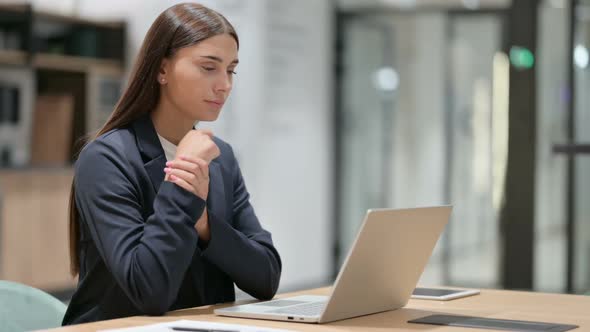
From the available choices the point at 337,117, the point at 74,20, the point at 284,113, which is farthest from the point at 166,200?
the point at 337,117

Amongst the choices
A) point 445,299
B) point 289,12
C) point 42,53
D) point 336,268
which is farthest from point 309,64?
point 445,299

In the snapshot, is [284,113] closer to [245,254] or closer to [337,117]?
[337,117]

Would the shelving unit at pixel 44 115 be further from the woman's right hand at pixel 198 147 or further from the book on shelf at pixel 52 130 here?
the woman's right hand at pixel 198 147

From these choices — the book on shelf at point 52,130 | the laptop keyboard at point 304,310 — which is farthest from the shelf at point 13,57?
the laptop keyboard at point 304,310

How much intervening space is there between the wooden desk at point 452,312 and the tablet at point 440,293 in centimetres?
2

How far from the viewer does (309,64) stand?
336 inches

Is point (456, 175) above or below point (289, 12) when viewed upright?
below

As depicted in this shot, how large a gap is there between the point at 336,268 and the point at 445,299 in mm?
6715

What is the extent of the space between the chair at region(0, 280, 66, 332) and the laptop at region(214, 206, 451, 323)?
41cm

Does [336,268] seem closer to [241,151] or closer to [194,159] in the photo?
[241,151]

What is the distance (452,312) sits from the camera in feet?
6.40

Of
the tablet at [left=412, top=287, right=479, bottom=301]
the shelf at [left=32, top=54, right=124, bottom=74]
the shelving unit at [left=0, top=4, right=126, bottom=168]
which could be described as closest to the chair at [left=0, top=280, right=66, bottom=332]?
the tablet at [left=412, top=287, right=479, bottom=301]

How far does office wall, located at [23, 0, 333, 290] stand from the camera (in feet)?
24.9

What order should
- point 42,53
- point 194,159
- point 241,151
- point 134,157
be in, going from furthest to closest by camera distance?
point 241,151, point 42,53, point 134,157, point 194,159
